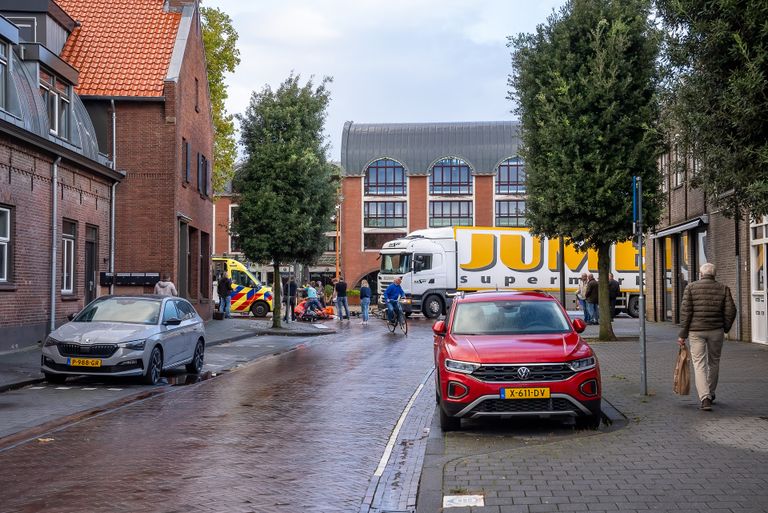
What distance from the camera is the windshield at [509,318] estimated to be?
10.7 m

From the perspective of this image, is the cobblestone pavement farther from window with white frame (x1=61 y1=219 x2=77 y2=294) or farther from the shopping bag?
window with white frame (x1=61 y1=219 x2=77 y2=294)

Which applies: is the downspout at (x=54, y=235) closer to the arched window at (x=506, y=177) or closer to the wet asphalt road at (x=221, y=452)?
the wet asphalt road at (x=221, y=452)

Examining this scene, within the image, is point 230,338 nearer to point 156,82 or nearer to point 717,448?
point 156,82

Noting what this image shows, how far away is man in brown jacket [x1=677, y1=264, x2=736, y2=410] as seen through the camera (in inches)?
425

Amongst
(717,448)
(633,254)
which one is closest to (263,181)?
(633,254)

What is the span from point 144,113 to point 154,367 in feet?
46.2

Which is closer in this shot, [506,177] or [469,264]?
[469,264]

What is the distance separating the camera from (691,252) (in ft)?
89.1

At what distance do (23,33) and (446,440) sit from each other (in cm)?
2135

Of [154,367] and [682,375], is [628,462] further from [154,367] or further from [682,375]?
[154,367]

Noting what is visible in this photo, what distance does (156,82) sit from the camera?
2706 centimetres

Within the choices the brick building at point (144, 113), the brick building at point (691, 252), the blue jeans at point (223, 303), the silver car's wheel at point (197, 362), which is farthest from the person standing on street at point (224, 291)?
the silver car's wheel at point (197, 362)

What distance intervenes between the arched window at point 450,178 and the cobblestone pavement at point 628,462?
64674mm

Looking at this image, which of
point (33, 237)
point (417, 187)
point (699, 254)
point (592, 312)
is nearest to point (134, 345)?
point (33, 237)
